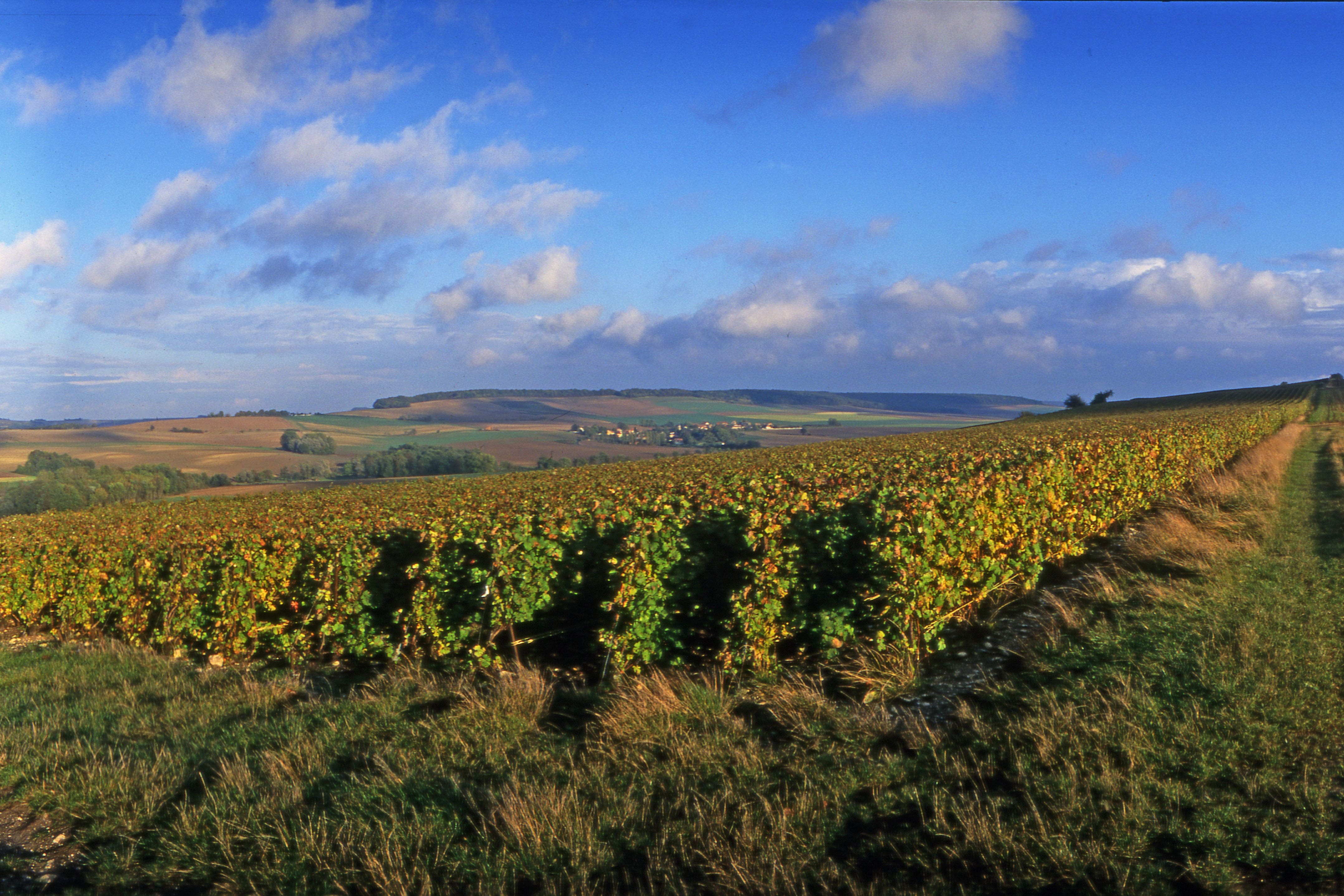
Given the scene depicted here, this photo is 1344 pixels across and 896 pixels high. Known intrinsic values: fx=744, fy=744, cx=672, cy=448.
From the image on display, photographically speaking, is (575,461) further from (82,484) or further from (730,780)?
(730,780)

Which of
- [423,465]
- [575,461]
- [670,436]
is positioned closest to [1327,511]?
[575,461]

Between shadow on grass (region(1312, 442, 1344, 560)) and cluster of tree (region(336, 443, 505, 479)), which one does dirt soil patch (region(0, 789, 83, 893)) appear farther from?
cluster of tree (region(336, 443, 505, 479))

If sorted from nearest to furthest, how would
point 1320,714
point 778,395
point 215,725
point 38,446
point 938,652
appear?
point 1320,714 < point 215,725 < point 938,652 < point 38,446 < point 778,395

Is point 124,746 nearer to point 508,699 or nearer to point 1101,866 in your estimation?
point 508,699

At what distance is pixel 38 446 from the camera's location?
131 ft

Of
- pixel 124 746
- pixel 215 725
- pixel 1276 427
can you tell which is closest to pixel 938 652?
pixel 215 725

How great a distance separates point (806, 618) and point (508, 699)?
7.47 ft

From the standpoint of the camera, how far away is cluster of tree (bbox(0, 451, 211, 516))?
17.9 meters

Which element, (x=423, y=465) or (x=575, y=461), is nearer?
(x=423, y=465)

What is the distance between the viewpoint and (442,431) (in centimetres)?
6075

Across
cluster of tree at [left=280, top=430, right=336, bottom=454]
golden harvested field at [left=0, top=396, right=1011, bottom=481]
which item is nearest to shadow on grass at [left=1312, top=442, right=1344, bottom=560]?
golden harvested field at [left=0, top=396, right=1011, bottom=481]

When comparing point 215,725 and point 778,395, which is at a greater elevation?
point 778,395

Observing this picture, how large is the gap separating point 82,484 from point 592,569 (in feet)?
73.5

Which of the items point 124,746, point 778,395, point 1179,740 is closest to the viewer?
point 1179,740
